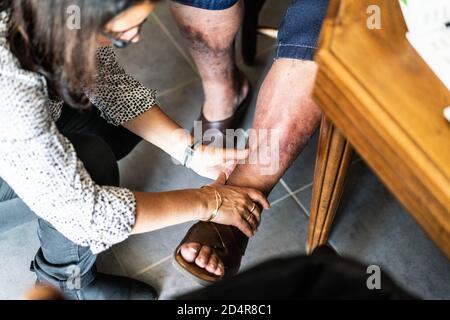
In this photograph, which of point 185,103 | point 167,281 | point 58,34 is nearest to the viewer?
point 58,34

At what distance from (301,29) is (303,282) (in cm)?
61

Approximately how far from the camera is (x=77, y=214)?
832 millimetres

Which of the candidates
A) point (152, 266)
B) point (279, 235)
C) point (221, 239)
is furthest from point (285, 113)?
point (152, 266)

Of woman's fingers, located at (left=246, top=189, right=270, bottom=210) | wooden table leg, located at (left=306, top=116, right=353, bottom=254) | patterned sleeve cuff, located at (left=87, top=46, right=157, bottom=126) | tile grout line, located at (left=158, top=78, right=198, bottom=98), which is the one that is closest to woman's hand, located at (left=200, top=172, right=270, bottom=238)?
woman's fingers, located at (left=246, top=189, right=270, bottom=210)

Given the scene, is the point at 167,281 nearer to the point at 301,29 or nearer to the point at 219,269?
the point at 219,269

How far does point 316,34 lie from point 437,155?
1.37ft

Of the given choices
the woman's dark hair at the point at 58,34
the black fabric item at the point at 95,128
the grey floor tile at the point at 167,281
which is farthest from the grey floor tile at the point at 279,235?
the woman's dark hair at the point at 58,34

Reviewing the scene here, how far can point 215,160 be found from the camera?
3.80 ft

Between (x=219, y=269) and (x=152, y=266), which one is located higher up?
(x=219, y=269)

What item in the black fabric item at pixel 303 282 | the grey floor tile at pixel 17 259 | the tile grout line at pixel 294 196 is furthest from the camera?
the tile grout line at pixel 294 196

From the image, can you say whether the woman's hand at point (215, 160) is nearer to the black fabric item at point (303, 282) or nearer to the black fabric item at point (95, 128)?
the black fabric item at point (95, 128)

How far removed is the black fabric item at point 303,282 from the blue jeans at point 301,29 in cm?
56

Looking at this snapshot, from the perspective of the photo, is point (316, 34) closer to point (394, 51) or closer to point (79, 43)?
point (394, 51)

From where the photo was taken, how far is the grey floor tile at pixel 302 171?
1.39 m
